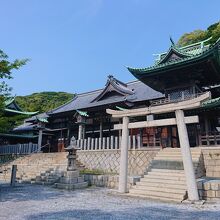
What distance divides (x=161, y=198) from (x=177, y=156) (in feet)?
12.8

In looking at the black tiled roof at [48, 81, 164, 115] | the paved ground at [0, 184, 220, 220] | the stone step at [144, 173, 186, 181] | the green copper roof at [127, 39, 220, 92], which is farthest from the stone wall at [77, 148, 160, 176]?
the green copper roof at [127, 39, 220, 92]

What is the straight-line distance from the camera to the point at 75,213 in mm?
7125

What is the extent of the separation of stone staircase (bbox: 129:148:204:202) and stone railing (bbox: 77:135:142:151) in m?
2.28

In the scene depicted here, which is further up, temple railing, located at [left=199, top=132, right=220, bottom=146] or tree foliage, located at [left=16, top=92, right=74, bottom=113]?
tree foliage, located at [left=16, top=92, right=74, bottom=113]

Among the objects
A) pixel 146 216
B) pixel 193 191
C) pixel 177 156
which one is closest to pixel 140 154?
pixel 177 156

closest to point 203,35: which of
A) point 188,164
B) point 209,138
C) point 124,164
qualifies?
point 209,138

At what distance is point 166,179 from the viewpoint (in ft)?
35.3

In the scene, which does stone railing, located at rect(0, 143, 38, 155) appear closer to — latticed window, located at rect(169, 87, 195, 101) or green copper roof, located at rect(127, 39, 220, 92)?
green copper roof, located at rect(127, 39, 220, 92)

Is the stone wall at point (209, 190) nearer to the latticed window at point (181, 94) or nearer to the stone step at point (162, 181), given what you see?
the stone step at point (162, 181)

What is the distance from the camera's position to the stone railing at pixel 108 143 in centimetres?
1565

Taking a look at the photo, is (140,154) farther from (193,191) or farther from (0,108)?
(0,108)

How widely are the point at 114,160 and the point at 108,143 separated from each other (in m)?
1.46

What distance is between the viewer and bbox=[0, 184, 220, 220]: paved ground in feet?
22.3

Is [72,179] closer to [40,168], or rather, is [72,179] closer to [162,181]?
[162,181]
